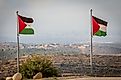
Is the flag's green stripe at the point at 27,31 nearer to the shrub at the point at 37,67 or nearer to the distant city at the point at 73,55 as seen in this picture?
the shrub at the point at 37,67

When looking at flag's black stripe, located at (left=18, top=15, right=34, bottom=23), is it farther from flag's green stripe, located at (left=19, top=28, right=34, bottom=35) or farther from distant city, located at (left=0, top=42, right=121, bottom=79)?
distant city, located at (left=0, top=42, right=121, bottom=79)

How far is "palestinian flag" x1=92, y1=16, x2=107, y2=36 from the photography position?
14.2 metres

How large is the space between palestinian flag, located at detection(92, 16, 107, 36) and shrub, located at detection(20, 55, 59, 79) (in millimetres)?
1782

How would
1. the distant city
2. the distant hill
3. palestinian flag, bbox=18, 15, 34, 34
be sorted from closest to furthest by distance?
palestinian flag, bbox=18, 15, 34, 34, the distant city, the distant hill

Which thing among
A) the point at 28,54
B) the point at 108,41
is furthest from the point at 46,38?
the point at 108,41

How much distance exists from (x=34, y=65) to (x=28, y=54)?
4.44 feet

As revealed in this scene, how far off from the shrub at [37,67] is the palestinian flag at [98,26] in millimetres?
1782

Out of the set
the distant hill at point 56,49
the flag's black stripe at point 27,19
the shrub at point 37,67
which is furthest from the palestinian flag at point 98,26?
the flag's black stripe at point 27,19

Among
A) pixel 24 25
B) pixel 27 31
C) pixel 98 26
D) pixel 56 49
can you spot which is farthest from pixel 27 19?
pixel 98 26

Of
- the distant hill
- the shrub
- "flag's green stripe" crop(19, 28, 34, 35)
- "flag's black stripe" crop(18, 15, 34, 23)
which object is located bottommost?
the shrub

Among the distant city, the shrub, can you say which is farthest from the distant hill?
the shrub

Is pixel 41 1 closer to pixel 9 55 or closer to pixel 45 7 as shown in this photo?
pixel 45 7

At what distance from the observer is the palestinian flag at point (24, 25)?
13703 millimetres

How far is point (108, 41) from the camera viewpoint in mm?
15250
